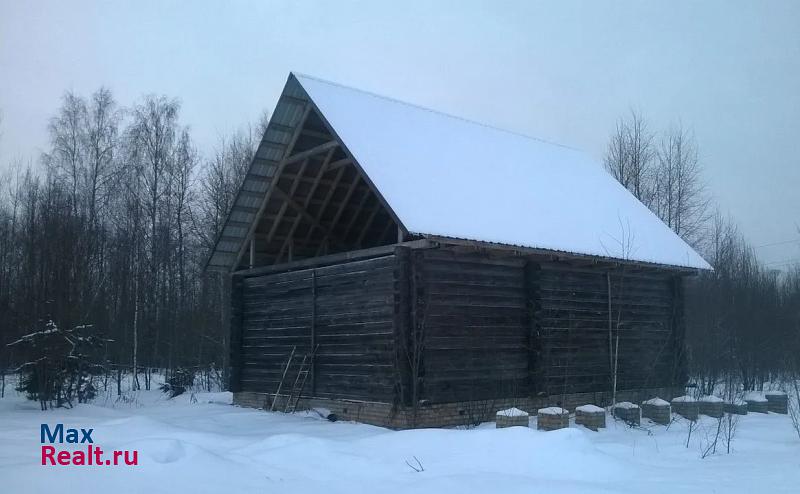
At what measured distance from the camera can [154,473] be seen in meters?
8.77

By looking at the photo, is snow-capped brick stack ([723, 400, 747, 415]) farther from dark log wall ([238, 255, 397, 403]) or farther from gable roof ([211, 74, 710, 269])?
dark log wall ([238, 255, 397, 403])

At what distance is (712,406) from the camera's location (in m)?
17.0

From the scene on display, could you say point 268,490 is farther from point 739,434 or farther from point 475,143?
point 475,143

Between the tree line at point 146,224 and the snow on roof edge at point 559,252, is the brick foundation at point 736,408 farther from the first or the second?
the tree line at point 146,224

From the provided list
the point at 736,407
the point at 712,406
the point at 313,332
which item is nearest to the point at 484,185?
the point at 313,332

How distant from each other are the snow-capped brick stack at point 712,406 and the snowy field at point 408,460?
179 cm

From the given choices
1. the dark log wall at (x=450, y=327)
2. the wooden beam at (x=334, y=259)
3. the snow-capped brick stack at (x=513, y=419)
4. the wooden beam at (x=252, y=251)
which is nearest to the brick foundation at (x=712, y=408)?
the dark log wall at (x=450, y=327)

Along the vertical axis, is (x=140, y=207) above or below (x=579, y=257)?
above

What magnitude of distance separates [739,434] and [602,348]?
469 cm

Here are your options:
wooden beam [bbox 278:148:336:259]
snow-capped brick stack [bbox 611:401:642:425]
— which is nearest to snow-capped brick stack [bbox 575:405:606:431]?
snow-capped brick stack [bbox 611:401:642:425]

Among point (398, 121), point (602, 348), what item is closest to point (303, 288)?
point (398, 121)

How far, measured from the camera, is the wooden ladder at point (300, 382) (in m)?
17.6

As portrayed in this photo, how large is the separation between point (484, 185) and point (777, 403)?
9.65 metres

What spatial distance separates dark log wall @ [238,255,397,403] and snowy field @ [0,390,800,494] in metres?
1.74
